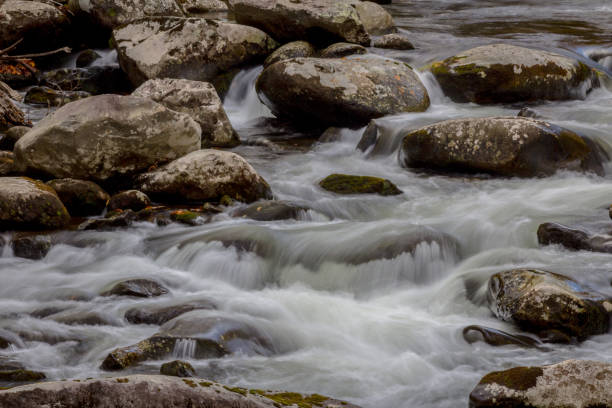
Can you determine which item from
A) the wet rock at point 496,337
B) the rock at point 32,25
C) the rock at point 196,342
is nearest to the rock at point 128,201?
the rock at point 196,342

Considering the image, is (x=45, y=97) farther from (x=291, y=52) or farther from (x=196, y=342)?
(x=196, y=342)

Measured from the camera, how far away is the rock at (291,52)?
11914mm

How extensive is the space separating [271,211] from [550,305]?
3171mm

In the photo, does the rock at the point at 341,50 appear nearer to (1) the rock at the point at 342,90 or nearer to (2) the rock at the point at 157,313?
(1) the rock at the point at 342,90

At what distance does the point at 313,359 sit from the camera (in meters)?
4.49

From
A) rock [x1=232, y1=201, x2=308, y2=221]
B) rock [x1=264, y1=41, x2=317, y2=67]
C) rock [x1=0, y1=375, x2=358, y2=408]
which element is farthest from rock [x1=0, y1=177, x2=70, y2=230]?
rock [x1=264, y1=41, x2=317, y2=67]

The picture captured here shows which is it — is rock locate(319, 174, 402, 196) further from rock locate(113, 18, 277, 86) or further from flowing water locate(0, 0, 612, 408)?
rock locate(113, 18, 277, 86)

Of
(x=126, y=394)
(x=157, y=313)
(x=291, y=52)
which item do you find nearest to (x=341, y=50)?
(x=291, y=52)

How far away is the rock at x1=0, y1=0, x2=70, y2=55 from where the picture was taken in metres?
13.7

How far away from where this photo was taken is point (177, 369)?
3.87m

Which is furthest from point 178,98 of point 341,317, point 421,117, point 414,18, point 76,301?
point 414,18

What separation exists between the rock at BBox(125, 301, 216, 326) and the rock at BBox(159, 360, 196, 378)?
1.01 m

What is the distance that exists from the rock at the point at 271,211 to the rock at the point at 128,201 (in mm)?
977

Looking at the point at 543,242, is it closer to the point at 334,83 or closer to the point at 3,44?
the point at 334,83
